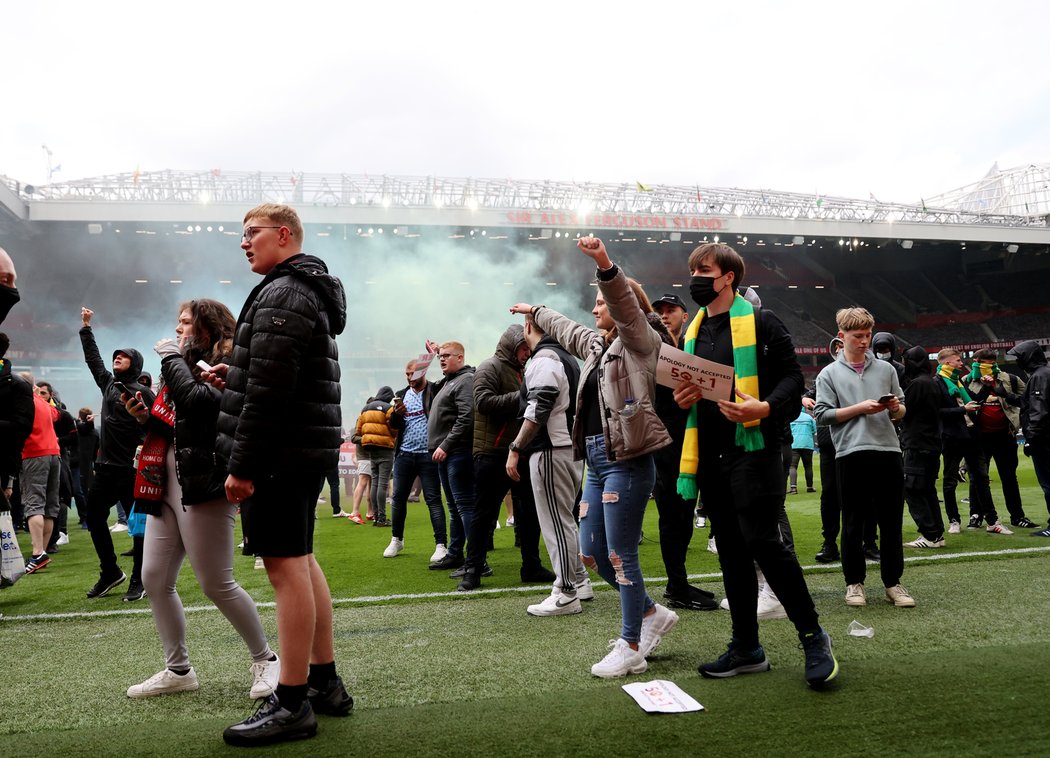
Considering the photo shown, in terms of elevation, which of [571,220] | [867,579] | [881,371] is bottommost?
[867,579]

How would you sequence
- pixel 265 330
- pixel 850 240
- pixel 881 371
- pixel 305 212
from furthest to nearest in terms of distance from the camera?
1. pixel 850 240
2. pixel 305 212
3. pixel 881 371
4. pixel 265 330

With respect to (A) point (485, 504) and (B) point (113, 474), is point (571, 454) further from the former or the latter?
(B) point (113, 474)

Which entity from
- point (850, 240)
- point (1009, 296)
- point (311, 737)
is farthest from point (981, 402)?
point (1009, 296)

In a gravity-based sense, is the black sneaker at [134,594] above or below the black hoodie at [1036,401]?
below

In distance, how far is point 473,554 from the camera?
5453 millimetres

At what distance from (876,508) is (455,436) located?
303 centimetres

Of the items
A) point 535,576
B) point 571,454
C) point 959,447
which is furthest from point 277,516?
point 959,447

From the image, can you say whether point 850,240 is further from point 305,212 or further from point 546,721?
point 546,721

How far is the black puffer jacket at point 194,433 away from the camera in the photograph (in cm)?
287

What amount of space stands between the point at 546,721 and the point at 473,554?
2.97 m

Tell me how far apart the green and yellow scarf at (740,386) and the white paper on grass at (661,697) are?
2.31 ft

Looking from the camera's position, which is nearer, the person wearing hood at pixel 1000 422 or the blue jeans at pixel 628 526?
the blue jeans at pixel 628 526

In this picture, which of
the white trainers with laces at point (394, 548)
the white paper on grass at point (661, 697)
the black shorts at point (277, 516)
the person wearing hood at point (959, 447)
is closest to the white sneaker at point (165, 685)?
the black shorts at point (277, 516)

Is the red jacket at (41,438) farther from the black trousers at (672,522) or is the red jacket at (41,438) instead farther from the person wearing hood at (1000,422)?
the person wearing hood at (1000,422)
